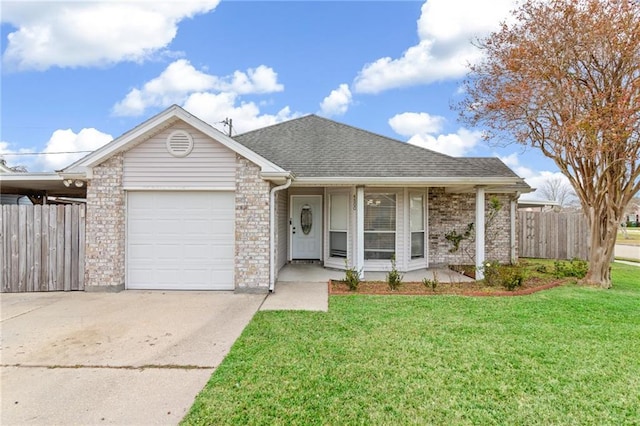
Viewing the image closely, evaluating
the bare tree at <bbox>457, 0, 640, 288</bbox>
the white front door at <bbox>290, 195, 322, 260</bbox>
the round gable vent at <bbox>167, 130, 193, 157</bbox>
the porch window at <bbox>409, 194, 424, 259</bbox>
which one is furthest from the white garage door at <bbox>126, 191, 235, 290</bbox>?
the bare tree at <bbox>457, 0, 640, 288</bbox>

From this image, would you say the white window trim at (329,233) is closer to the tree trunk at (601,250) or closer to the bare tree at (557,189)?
the tree trunk at (601,250)

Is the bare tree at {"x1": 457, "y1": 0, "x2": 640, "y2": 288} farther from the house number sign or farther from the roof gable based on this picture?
the roof gable

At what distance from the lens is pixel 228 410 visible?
296 centimetres

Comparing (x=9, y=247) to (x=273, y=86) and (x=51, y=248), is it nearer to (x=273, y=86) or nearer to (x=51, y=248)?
(x=51, y=248)

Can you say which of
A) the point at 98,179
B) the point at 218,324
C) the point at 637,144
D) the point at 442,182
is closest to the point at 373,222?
the point at 442,182

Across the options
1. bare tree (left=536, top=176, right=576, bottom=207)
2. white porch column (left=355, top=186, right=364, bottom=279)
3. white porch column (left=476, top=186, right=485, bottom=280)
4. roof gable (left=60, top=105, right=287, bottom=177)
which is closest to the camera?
roof gable (left=60, top=105, right=287, bottom=177)

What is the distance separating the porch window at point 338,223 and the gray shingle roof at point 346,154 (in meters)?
1.32

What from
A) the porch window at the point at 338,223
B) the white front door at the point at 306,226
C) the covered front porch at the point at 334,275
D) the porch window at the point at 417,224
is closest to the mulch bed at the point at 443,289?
the covered front porch at the point at 334,275

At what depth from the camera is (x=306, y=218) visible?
11.2 metres

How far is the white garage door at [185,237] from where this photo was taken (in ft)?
25.0

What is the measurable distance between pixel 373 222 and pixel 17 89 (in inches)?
686

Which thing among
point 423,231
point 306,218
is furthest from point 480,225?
point 306,218

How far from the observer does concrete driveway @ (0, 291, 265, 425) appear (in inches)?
121

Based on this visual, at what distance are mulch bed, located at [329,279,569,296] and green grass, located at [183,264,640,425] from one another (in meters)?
1.21
